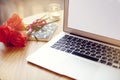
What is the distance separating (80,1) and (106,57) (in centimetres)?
26

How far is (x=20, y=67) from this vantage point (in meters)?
0.73

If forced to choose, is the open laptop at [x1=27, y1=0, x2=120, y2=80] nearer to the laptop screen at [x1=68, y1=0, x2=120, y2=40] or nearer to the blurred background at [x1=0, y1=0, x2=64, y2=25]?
the laptop screen at [x1=68, y1=0, x2=120, y2=40]

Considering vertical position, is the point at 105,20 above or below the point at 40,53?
above

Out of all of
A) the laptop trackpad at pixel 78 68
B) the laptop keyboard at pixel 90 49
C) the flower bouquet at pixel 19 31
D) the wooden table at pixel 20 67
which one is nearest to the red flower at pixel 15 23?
the flower bouquet at pixel 19 31

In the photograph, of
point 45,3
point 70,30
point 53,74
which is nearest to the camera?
point 53,74

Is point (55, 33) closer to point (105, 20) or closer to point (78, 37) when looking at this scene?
point (78, 37)

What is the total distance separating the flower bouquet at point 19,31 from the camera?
0.82 meters

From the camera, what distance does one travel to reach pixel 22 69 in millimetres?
724

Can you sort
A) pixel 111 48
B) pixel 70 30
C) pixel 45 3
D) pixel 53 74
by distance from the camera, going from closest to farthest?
1. pixel 53 74
2. pixel 111 48
3. pixel 70 30
4. pixel 45 3

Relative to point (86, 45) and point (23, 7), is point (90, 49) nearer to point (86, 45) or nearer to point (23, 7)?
point (86, 45)

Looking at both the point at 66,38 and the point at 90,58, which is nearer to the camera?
the point at 90,58

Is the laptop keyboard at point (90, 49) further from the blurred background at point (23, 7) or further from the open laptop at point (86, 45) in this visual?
the blurred background at point (23, 7)

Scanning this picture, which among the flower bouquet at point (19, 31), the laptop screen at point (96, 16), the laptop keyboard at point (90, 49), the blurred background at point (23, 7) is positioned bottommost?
the blurred background at point (23, 7)

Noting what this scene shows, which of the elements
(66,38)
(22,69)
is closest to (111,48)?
(66,38)
